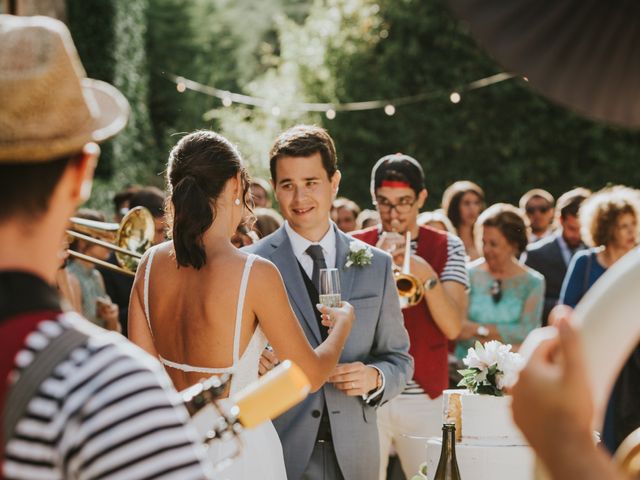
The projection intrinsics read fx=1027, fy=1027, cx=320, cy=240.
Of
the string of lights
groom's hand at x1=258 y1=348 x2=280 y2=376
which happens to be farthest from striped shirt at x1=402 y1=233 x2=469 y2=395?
the string of lights

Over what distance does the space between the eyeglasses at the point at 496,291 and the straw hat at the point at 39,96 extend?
19.7ft

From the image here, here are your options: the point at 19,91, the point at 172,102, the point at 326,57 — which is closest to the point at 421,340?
the point at 19,91

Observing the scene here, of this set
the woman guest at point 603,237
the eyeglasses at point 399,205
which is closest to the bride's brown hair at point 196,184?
the eyeglasses at point 399,205

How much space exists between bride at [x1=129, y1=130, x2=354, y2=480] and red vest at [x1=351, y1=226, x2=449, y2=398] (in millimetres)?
2216

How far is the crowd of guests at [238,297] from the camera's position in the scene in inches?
58.7

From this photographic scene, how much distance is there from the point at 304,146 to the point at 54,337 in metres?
3.09

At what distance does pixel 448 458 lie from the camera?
12.1 feet

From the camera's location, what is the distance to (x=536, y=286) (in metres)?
7.36

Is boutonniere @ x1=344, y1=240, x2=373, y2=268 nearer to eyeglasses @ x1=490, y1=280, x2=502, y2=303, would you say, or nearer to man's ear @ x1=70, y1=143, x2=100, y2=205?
man's ear @ x1=70, y1=143, x2=100, y2=205

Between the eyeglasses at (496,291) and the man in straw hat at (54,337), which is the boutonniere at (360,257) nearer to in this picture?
the man in straw hat at (54,337)

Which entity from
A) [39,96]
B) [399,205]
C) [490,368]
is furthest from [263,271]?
[399,205]

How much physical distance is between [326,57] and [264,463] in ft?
59.5

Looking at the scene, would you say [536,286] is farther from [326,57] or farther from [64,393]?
[326,57]

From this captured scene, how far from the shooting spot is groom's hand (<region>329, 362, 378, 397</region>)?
4156 mm
